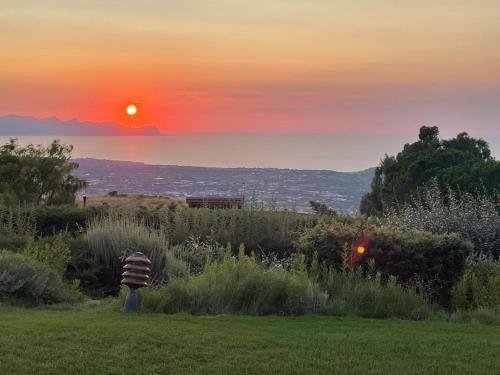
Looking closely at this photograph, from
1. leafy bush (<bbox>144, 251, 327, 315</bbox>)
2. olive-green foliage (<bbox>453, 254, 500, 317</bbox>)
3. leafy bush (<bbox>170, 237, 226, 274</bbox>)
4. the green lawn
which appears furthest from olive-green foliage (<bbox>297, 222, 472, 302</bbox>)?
leafy bush (<bbox>170, 237, 226, 274</bbox>)

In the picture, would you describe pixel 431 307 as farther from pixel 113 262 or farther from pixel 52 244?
pixel 52 244

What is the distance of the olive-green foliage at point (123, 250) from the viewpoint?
427 inches

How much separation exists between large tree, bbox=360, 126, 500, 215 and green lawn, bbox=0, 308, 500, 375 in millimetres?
19030

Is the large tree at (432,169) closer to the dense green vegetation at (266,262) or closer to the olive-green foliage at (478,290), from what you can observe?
the dense green vegetation at (266,262)

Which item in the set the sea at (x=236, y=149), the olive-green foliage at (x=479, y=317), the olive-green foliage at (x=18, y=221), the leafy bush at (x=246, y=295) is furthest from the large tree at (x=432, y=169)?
the leafy bush at (x=246, y=295)

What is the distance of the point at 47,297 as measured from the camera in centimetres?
855

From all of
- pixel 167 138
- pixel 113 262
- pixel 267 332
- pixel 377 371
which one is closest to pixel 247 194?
pixel 113 262

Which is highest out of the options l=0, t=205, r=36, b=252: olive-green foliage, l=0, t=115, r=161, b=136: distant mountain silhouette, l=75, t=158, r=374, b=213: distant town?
l=0, t=115, r=161, b=136: distant mountain silhouette

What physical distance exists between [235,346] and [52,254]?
4.97 meters

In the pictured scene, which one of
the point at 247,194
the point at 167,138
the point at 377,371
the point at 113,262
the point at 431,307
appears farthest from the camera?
the point at 167,138

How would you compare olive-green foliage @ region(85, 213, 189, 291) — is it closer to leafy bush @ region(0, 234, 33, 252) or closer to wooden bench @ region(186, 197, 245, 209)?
leafy bush @ region(0, 234, 33, 252)

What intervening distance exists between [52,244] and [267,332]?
6.01m

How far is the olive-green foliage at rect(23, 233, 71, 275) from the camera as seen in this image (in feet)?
31.9

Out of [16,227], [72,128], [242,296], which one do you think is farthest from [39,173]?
[72,128]
